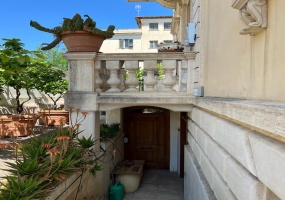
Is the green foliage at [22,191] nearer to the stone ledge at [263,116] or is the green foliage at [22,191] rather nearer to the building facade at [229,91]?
the building facade at [229,91]

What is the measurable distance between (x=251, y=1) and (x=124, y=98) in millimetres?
3131

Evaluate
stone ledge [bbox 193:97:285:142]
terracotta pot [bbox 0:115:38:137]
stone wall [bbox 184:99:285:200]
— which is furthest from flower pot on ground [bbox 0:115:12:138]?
stone ledge [bbox 193:97:285:142]

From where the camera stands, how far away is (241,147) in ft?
5.70

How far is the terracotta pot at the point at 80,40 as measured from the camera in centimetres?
429

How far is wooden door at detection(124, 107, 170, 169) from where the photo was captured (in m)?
9.08

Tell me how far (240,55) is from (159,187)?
5.68 m

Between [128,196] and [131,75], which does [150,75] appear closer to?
[131,75]

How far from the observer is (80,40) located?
4.31m

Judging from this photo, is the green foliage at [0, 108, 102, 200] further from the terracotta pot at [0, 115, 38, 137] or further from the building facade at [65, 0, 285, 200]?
the terracotta pot at [0, 115, 38, 137]

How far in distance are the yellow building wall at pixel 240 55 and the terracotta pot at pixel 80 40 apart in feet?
6.46

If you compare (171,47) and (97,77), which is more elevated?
(171,47)

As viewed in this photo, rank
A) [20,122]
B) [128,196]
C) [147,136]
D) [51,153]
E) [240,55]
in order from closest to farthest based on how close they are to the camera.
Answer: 1. [240,55]
2. [51,153]
3. [128,196]
4. [20,122]
5. [147,136]

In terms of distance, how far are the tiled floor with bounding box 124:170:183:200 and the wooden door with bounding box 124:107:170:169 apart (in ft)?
2.01

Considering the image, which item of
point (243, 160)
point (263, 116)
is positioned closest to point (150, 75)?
point (243, 160)
